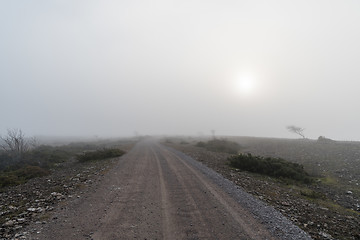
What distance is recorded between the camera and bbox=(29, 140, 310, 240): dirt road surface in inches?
210

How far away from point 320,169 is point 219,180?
510 inches

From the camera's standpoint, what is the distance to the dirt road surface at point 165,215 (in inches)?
210

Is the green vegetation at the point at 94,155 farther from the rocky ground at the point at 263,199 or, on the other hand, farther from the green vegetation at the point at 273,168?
the green vegetation at the point at 273,168

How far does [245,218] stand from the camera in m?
6.49

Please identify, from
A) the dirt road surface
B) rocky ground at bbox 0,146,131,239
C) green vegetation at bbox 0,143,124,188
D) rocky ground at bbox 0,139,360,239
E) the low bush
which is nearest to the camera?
the dirt road surface

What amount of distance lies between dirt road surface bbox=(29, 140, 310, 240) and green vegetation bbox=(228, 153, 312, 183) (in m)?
6.74

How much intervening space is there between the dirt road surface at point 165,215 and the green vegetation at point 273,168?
6.74 m

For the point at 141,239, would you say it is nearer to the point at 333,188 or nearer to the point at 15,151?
the point at 333,188

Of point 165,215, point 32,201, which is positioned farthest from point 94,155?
point 165,215

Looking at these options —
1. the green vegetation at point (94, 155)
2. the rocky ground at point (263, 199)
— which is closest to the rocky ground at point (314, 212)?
the rocky ground at point (263, 199)

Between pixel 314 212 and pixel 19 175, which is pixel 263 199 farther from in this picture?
pixel 19 175

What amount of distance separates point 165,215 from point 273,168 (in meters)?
12.8

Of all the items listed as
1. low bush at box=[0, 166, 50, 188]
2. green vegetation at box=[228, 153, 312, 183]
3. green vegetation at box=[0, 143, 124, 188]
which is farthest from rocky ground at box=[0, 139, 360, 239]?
green vegetation at box=[0, 143, 124, 188]

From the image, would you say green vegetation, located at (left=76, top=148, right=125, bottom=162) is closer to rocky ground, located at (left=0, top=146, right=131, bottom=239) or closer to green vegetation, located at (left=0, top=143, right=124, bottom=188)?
green vegetation, located at (left=0, top=143, right=124, bottom=188)
